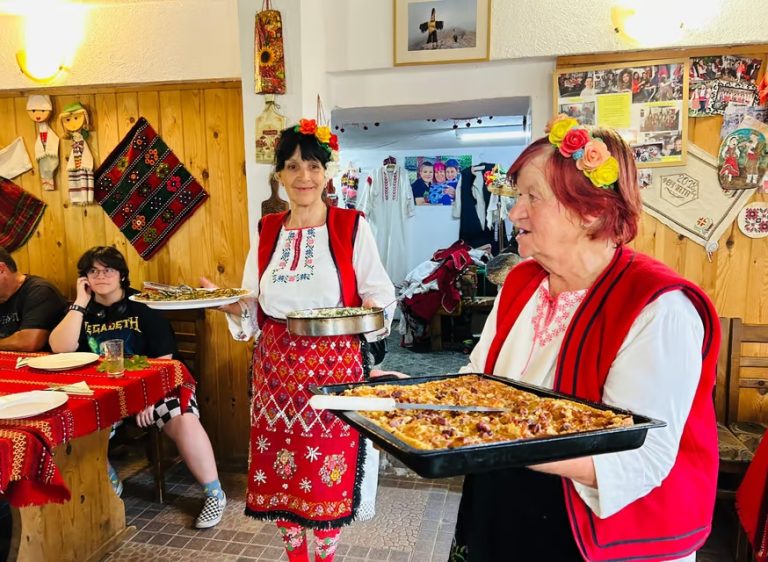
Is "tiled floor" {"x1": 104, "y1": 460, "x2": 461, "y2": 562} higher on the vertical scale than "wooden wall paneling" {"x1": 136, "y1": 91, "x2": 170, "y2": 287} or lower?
lower

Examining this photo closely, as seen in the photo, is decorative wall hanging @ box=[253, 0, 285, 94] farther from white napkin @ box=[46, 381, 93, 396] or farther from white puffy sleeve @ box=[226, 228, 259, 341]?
white napkin @ box=[46, 381, 93, 396]

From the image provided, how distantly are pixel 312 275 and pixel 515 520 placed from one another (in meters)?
1.12

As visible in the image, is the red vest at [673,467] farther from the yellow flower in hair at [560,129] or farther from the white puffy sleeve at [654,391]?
the yellow flower in hair at [560,129]

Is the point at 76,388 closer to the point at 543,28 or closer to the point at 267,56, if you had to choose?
the point at 267,56

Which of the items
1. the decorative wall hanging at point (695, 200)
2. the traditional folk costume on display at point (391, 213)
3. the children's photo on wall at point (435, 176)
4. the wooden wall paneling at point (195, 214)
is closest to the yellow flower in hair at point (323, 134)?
the wooden wall paneling at point (195, 214)

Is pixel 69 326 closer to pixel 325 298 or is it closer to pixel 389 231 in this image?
pixel 325 298

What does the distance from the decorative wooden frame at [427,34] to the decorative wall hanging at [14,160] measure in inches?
89.9

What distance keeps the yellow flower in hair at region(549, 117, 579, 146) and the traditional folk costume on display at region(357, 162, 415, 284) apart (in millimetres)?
5618

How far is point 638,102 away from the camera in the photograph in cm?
252

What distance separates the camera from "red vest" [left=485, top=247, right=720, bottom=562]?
949 mm

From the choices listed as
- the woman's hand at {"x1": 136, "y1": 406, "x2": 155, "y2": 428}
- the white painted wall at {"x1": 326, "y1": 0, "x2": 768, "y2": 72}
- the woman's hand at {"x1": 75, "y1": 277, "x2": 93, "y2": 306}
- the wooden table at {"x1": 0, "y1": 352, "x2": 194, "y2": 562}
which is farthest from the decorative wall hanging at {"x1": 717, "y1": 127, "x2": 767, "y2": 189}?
the woman's hand at {"x1": 75, "y1": 277, "x2": 93, "y2": 306}

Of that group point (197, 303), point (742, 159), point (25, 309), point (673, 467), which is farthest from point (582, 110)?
point (25, 309)

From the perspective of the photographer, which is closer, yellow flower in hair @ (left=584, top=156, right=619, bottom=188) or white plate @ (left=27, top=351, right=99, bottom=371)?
yellow flower in hair @ (left=584, top=156, right=619, bottom=188)

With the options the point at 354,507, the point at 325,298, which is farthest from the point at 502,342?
the point at 354,507
